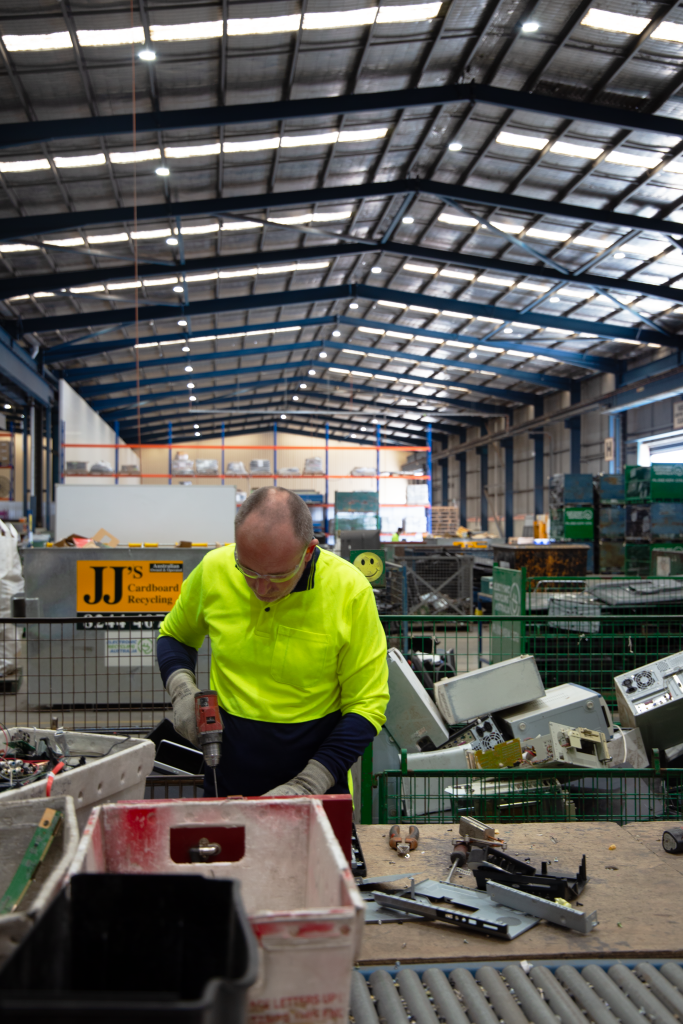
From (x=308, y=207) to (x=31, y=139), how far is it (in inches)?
246

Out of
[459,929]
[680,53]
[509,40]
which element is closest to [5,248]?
[509,40]

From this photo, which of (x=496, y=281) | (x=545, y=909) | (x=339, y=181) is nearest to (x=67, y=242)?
(x=339, y=181)

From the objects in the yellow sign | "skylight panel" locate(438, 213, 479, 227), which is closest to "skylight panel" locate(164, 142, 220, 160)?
"skylight panel" locate(438, 213, 479, 227)

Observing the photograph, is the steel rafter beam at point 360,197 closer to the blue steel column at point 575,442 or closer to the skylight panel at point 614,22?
the skylight panel at point 614,22

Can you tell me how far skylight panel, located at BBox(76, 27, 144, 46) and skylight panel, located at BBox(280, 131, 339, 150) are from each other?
11.0 ft

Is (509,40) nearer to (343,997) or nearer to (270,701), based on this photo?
(270,701)

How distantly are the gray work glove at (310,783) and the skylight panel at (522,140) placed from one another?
38.8 feet

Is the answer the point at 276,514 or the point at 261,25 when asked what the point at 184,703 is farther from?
the point at 261,25

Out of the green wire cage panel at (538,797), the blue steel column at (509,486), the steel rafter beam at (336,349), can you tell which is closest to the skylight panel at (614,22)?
the green wire cage panel at (538,797)

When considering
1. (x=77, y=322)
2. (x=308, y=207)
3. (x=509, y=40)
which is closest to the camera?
(x=509, y=40)

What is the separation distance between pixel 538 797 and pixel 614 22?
925cm

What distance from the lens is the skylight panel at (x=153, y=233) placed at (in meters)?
13.1

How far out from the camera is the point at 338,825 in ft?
4.96

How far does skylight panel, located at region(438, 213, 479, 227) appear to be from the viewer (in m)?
14.8
